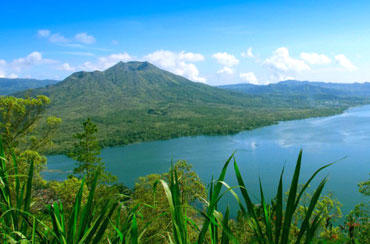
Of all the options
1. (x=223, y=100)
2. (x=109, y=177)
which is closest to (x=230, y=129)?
(x=109, y=177)

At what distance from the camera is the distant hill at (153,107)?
64.8 m

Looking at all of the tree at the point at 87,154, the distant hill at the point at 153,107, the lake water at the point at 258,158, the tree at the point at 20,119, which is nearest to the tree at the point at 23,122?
the tree at the point at 20,119

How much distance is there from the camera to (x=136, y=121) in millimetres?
82250

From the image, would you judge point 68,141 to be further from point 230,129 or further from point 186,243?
point 186,243

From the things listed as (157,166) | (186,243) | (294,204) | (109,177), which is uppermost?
(294,204)

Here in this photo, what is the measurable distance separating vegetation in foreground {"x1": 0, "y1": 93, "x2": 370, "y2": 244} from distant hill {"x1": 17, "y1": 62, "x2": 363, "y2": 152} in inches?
1668

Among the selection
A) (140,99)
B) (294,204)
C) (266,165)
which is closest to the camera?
(294,204)

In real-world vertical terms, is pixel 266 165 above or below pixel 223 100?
below

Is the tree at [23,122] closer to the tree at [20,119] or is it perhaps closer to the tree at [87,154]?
the tree at [20,119]

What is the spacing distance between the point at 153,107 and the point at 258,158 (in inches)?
3198

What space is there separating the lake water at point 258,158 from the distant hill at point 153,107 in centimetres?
978

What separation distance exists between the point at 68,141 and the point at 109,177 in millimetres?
46313

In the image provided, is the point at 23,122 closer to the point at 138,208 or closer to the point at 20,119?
the point at 20,119

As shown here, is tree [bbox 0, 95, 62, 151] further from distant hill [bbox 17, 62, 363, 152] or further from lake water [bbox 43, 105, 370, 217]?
distant hill [bbox 17, 62, 363, 152]
